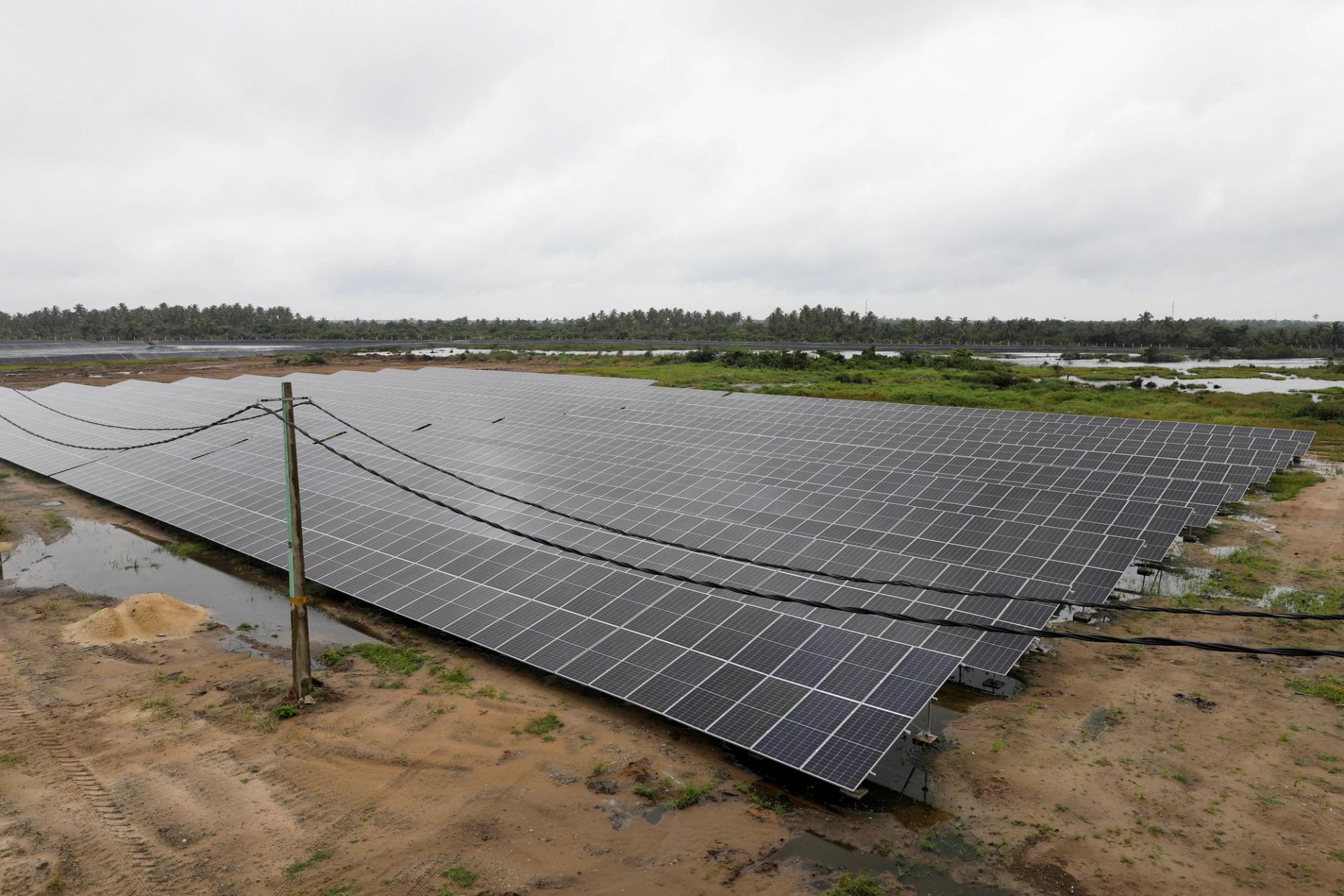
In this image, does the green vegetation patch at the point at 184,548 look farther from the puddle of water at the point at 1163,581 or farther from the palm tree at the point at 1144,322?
the palm tree at the point at 1144,322

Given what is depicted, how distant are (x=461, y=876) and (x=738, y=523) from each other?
14.0 metres

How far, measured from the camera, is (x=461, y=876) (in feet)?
36.9

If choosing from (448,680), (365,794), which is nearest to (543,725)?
(448,680)

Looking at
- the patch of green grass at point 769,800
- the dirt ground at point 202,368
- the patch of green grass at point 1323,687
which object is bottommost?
the patch of green grass at point 769,800

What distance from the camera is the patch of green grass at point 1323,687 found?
16641 mm

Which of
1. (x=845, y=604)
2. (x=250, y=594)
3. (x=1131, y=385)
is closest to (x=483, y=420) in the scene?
(x=250, y=594)

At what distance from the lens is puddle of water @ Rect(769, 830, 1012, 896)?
11.3m

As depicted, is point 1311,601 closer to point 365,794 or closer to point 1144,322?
point 365,794

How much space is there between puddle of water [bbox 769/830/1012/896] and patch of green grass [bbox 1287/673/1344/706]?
11351 mm

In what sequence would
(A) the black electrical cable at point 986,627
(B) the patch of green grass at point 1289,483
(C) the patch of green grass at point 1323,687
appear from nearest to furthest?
(A) the black electrical cable at point 986,627 < (C) the patch of green grass at point 1323,687 < (B) the patch of green grass at point 1289,483

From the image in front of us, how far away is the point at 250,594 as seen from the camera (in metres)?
24.3

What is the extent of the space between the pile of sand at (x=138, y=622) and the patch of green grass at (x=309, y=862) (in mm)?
12587

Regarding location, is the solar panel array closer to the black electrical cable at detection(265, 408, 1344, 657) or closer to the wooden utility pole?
the black electrical cable at detection(265, 408, 1344, 657)

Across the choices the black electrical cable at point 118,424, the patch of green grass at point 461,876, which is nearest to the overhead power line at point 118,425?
the black electrical cable at point 118,424
